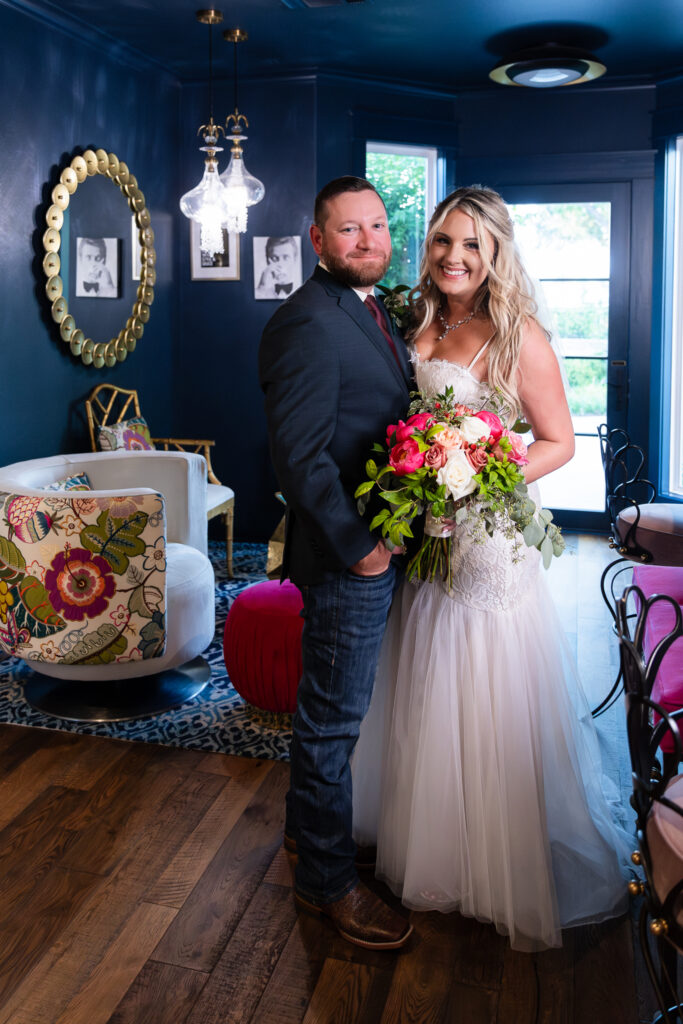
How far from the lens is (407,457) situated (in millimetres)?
1949

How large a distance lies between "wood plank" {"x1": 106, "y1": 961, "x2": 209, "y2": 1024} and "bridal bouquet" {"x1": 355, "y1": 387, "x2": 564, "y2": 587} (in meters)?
1.09

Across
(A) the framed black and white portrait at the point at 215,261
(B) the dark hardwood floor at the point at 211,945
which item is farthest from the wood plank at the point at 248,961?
(A) the framed black and white portrait at the point at 215,261

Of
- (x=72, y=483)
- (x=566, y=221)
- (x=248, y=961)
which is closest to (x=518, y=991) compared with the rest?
(x=248, y=961)

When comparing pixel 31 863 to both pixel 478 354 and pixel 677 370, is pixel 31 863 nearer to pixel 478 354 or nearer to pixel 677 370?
pixel 478 354

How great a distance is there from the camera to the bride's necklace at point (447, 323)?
2373 mm

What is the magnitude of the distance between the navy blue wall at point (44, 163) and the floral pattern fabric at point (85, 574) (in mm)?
1397

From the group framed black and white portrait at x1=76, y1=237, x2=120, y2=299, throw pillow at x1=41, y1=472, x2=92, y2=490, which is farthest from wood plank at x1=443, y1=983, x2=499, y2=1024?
framed black and white portrait at x1=76, y1=237, x2=120, y2=299

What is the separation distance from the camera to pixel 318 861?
7.39ft

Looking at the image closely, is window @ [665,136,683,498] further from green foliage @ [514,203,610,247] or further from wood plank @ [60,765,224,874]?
wood plank @ [60,765,224,874]

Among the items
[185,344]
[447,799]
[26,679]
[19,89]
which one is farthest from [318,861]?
[185,344]

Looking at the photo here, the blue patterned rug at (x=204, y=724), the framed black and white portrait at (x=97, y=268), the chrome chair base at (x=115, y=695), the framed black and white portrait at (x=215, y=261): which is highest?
the framed black and white portrait at (x=215, y=261)

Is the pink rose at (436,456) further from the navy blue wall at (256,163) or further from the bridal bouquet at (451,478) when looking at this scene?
the navy blue wall at (256,163)

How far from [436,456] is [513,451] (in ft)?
0.68

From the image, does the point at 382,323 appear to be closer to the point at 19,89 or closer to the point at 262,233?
the point at 19,89
